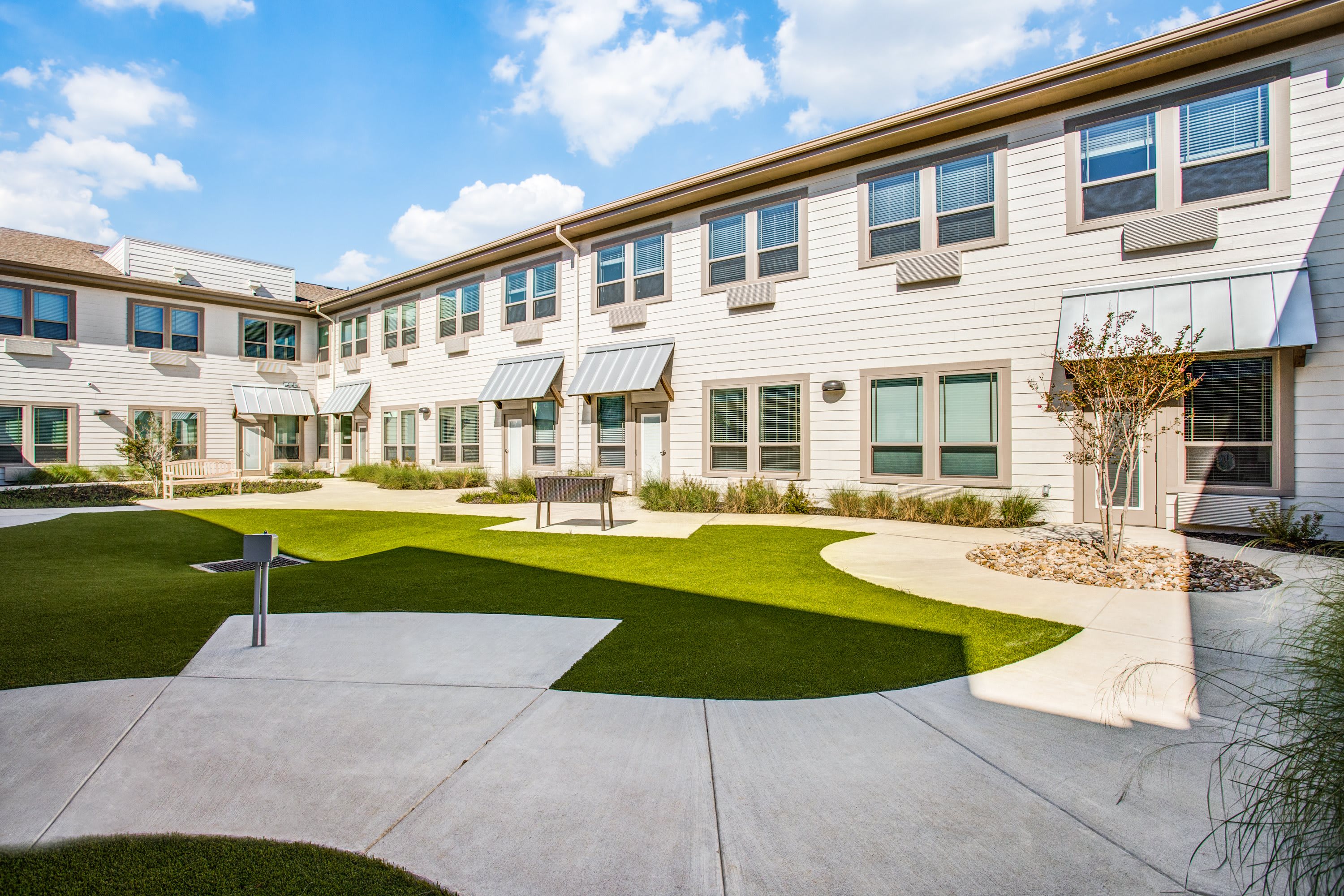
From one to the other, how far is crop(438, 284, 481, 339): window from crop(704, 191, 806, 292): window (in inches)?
315

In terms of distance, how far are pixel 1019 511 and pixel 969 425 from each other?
1.65 m

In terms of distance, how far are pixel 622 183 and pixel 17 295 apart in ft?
59.9

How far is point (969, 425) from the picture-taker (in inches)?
424

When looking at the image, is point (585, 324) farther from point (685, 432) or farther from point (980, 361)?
point (980, 361)

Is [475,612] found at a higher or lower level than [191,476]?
lower

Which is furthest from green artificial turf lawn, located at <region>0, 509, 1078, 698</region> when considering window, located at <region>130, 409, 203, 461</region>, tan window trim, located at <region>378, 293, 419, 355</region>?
window, located at <region>130, 409, 203, 461</region>

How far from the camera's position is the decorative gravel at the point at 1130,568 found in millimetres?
6129

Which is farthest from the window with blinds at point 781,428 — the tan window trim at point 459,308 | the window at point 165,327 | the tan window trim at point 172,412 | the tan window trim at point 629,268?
the window at point 165,327

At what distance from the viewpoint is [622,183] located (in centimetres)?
1622

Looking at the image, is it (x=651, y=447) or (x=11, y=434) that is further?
(x=11, y=434)

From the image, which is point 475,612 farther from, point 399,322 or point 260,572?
point 399,322

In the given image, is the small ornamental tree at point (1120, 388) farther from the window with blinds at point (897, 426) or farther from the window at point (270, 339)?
the window at point (270, 339)

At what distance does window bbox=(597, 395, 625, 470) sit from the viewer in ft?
49.9

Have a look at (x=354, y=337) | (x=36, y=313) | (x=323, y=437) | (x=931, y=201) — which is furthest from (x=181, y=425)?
(x=931, y=201)
